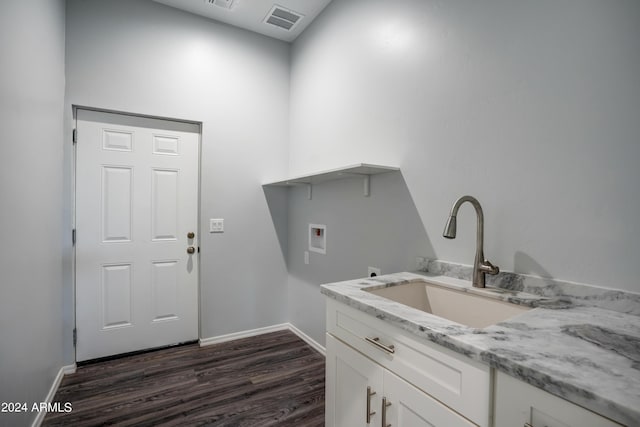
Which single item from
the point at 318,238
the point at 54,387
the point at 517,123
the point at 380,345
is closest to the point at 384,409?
the point at 380,345

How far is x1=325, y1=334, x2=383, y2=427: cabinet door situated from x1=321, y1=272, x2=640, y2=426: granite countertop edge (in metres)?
0.23

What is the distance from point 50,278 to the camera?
1952 mm

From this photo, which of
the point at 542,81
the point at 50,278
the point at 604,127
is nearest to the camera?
the point at 604,127

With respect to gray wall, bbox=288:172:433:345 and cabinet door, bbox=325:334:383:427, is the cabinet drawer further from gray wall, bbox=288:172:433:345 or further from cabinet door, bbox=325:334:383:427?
gray wall, bbox=288:172:433:345

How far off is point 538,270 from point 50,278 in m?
2.74

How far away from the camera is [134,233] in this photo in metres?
2.53

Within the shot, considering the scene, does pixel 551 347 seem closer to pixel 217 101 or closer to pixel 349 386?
pixel 349 386

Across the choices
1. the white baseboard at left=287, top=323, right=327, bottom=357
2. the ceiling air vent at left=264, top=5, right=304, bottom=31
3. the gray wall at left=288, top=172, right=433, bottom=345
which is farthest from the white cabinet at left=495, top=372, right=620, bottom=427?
the ceiling air vent at left=264, top=5, right=304, bottom=31

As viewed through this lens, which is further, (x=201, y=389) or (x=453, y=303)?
(x=201, y=389)

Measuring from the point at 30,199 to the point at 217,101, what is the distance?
164 cm

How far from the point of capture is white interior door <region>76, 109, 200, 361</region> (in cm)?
238

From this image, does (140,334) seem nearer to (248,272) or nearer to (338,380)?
(248,272)

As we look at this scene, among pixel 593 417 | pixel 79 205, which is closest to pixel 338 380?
pixel 593 417

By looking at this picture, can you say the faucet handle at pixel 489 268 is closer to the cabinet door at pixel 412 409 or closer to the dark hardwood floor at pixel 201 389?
the cabinet door at pixel 412 409
